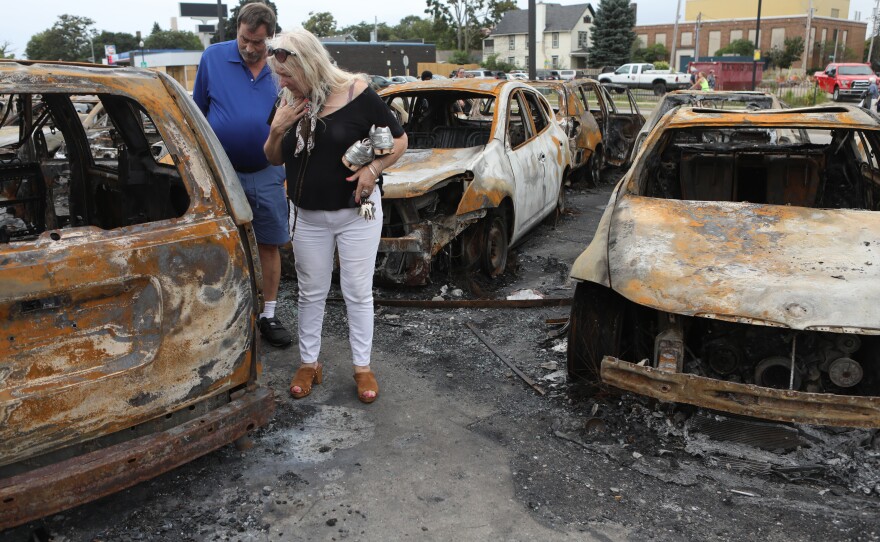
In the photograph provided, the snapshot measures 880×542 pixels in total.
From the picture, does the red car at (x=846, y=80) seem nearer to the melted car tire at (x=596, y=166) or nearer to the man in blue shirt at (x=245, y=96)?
the melted car tire at (x=596, y=166)

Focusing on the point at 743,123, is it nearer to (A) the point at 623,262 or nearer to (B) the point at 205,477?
(A) the point at 623,262

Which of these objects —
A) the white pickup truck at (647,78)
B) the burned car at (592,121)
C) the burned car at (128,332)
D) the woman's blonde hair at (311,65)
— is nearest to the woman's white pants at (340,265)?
the woman's blonde hair at (311,65)

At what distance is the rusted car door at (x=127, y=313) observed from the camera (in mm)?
2463

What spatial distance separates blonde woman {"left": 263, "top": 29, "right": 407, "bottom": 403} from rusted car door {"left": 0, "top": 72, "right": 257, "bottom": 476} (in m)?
0.59

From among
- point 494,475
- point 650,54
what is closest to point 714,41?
point 650,54

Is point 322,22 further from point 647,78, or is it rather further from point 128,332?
point 128,332

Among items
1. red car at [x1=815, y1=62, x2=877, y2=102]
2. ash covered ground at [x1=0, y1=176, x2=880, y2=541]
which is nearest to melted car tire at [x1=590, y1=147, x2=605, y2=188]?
ash covered ground at [x1=0, y1=176, x2=880, y2=541]

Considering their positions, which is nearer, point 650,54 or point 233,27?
point 233,27

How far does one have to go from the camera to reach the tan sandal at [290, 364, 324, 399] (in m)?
4.08

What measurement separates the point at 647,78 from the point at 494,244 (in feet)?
132

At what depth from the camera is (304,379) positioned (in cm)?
411

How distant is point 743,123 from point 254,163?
2995 mm

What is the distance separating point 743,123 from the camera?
459 cm

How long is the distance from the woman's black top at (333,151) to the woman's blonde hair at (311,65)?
0.10m
